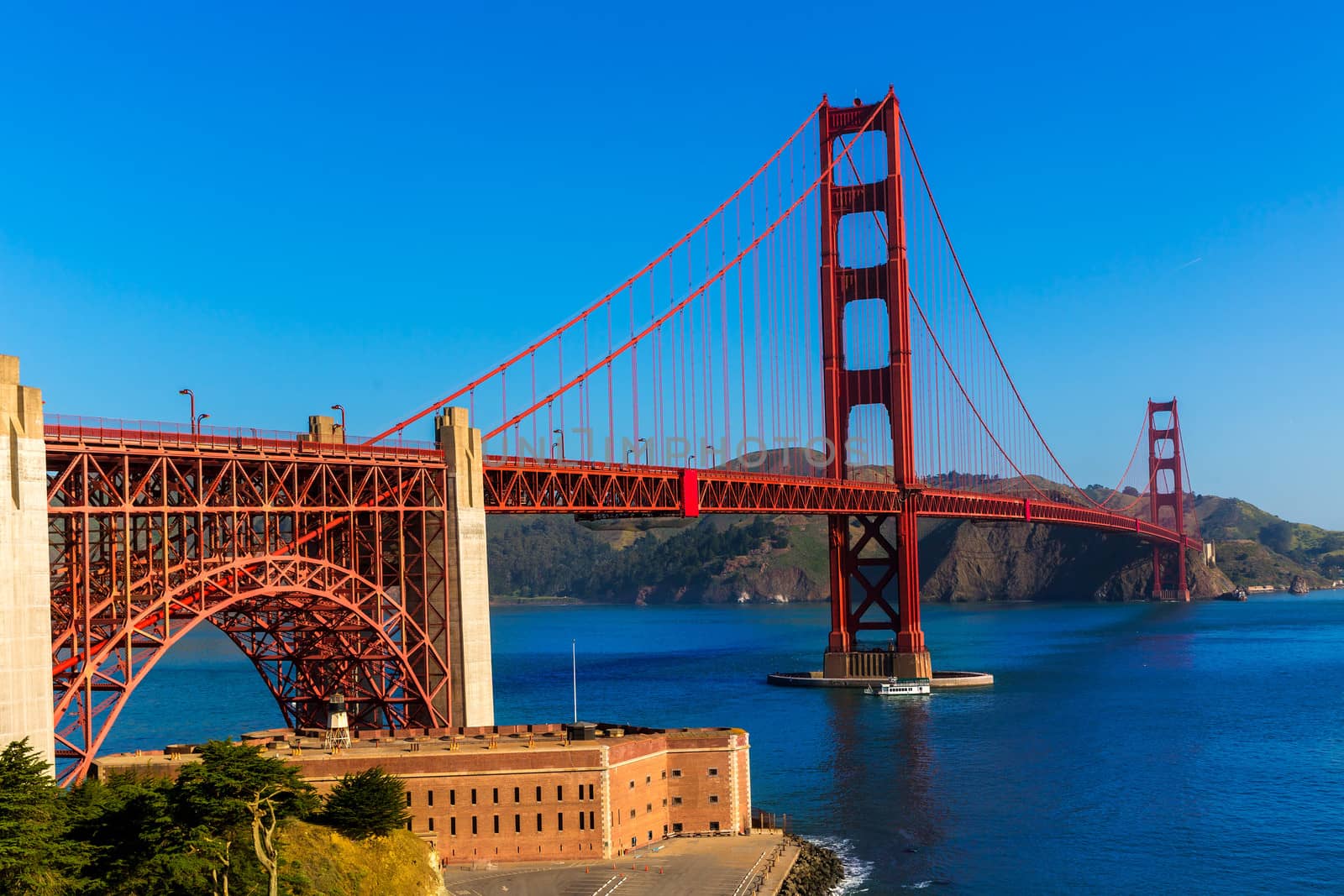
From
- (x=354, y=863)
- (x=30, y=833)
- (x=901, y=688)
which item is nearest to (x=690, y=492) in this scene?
(x=901, y=688)

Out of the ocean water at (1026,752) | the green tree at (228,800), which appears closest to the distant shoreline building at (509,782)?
the green tree at (228,800)

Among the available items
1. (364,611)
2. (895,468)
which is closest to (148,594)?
(364,611)

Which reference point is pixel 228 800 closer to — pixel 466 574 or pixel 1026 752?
pixel 466 574

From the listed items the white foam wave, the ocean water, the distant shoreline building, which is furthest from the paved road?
the ocean water

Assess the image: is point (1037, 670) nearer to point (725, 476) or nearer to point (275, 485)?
point (725, 476)

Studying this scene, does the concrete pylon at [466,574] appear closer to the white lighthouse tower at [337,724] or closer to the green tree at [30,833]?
the white lighthouse tower at [337,724]

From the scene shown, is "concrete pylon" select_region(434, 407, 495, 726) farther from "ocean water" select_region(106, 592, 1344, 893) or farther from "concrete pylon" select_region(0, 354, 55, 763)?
"concrete pylon" select_region(0, 354, 55, 763)

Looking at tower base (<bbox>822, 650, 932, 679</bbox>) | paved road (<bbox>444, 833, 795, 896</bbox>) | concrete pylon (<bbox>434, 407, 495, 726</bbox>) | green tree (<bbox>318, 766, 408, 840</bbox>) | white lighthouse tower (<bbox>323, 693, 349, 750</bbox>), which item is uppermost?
concrete pylon (<bbox>434, 407, 495, 726</bbox>)

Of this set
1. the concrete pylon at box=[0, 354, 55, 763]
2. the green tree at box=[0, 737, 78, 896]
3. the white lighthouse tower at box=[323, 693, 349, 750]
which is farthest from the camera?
the white lighthouse tower at box=[323, 693, 349, 750]
